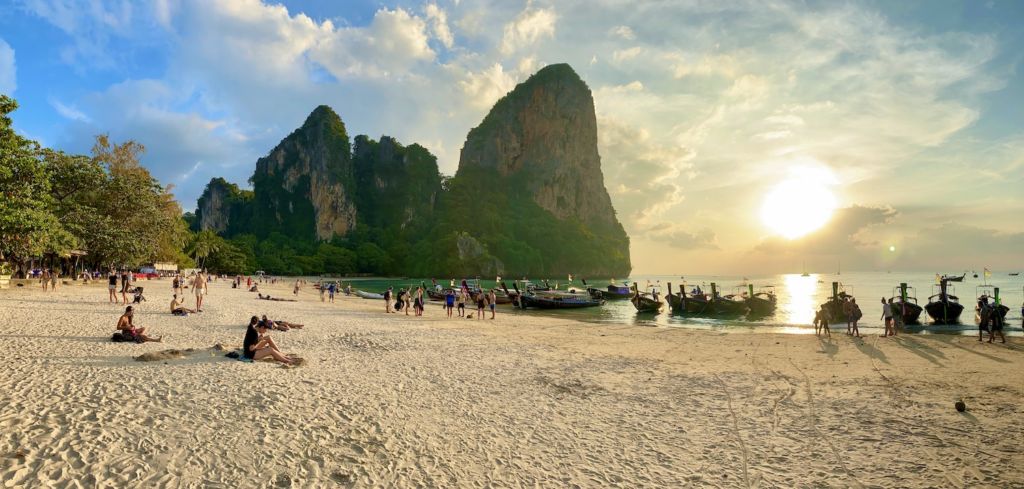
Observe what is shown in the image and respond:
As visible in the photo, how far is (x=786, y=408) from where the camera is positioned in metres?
9.36

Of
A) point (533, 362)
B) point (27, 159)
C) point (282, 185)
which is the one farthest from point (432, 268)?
point (533, 362)

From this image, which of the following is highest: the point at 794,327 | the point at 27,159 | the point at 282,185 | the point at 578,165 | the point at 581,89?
the point at 581,89

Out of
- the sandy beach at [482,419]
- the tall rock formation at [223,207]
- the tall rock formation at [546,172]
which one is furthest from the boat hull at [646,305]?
the tall rock formation at [223,207]

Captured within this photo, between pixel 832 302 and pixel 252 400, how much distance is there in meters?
31.2

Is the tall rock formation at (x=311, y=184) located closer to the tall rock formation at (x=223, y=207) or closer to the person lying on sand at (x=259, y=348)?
the tall rock formation at (x=223, y=207)

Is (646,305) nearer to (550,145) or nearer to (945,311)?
(945,311)

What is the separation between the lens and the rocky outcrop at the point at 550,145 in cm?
17512

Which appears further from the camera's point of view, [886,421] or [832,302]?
[832,302]

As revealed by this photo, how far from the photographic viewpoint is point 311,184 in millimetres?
158500

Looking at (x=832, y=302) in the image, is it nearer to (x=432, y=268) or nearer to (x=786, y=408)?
(x=786, y=408)

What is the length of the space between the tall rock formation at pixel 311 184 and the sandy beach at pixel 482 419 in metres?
148

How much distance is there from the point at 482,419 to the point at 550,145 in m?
174

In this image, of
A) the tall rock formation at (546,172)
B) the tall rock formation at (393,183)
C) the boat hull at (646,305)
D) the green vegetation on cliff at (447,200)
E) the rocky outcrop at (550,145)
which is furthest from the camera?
the rocky outcrop at (550,145)

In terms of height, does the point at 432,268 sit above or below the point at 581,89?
below
